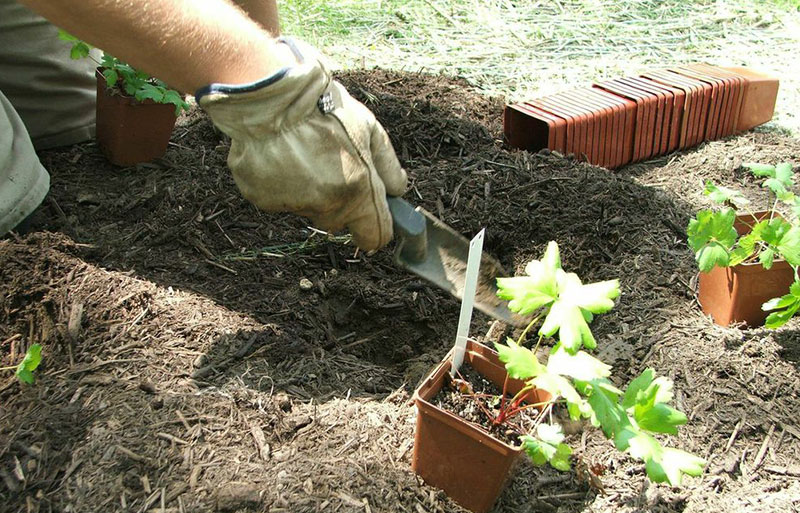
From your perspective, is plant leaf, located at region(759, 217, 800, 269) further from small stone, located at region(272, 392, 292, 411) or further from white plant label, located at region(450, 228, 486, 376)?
small stone, located at region(272, 392, 292, 411)

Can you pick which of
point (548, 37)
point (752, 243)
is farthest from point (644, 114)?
point (548, 37)

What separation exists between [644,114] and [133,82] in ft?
7.91

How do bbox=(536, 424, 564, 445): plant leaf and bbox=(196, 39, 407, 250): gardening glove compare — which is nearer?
bbox=(536, 424, 564, 445): plant leaf

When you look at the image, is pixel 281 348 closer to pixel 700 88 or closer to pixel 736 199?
pixel 736 199

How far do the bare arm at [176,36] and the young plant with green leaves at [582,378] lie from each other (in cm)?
88

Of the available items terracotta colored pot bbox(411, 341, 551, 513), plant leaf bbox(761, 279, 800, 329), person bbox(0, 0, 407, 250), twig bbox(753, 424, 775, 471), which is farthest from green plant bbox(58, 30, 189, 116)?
twig bbox(753, 424, 775, 471)

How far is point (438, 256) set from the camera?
94.5 inches

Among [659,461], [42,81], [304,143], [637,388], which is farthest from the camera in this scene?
[42,81]

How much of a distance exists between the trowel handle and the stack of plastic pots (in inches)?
59.2

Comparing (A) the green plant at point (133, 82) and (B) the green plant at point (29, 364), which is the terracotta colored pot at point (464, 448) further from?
(A) the green plant at point (133, 82)

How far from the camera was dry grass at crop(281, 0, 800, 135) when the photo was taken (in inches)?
188

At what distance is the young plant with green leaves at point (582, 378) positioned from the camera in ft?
5.43

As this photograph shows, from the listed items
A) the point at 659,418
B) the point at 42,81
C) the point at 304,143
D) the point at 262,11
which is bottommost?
the point at 659,418

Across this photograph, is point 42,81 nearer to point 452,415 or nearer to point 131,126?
point 131,126
